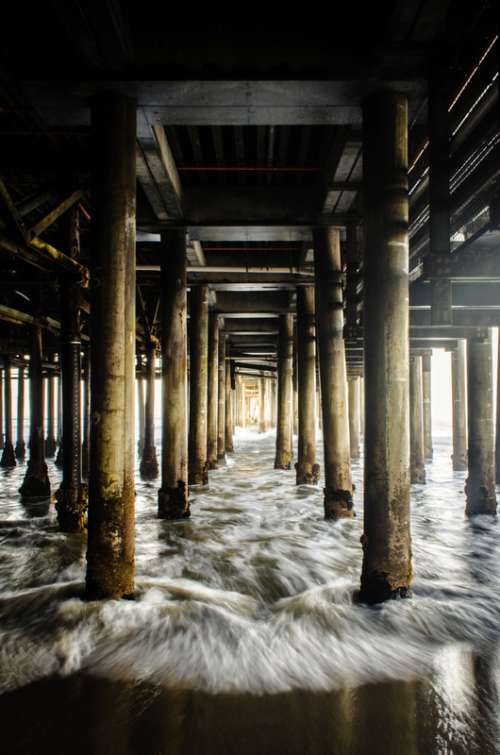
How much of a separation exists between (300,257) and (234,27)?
4917 millimetres

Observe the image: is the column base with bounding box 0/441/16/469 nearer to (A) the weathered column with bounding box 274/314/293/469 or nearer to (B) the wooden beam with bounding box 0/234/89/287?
(A) the weathered column with bounding box 274/314/293/469

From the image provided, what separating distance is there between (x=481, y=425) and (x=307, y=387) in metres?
3.40

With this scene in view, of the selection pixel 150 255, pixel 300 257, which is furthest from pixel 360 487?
pixel 150 255

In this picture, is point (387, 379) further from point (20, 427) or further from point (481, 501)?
point (20, 427)

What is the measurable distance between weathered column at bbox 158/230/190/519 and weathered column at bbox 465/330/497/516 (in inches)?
167

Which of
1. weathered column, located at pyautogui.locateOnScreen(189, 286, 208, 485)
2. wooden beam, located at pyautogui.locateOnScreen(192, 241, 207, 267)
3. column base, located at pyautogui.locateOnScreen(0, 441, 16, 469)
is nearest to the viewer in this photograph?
wooden beam, located at pyautogui.locateOnScreen(192, 241, 207, 267)

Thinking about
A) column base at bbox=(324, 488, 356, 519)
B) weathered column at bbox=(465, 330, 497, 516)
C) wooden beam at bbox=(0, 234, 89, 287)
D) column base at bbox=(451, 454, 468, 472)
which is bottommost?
column base at bbox=(451, 454, 468, 472)

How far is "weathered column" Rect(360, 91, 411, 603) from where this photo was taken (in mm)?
3348

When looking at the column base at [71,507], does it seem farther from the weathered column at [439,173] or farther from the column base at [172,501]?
the weathered column at [439,173]

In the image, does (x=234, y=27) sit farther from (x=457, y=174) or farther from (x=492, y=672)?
(x=492, y=672)

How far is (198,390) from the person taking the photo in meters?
8.62

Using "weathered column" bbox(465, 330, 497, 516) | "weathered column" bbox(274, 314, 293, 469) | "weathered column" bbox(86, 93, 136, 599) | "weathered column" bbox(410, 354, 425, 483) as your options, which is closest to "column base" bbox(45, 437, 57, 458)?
"weathered column" bbox(274, 314, 293, 469)

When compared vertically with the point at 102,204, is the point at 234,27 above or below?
above

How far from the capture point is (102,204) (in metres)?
3.45
